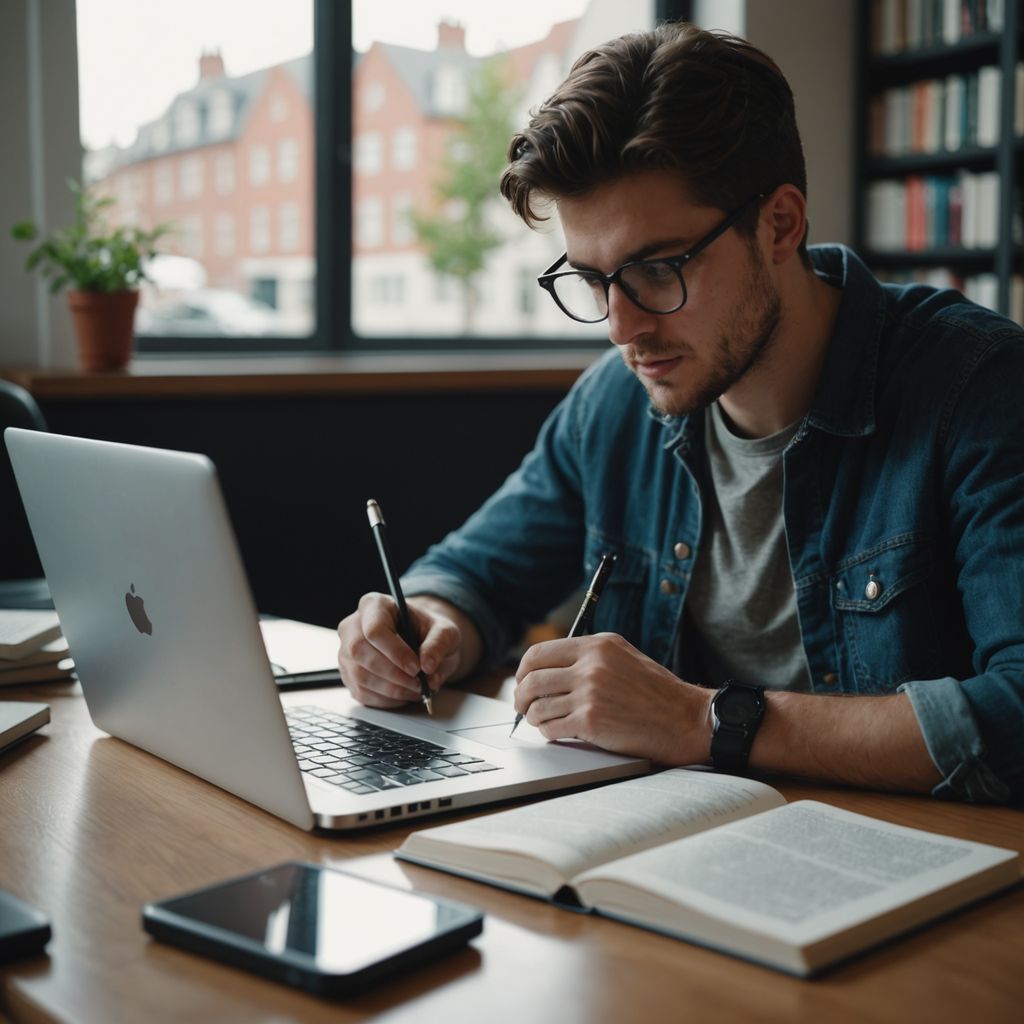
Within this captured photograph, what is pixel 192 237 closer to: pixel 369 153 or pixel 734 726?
pixel 369 153

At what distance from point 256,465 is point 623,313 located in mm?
1720

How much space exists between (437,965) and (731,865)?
0.20 metres

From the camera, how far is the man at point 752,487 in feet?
3.70

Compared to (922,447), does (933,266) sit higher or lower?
higher

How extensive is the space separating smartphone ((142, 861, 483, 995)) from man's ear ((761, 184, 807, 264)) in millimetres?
892

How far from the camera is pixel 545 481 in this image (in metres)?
1.77

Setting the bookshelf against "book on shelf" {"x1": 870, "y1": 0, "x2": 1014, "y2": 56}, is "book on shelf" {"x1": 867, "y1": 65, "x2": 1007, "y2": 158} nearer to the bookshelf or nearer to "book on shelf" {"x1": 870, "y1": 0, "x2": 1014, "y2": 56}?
the bookshelf

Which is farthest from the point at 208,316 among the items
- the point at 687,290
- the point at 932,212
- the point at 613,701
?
the point at 613,701

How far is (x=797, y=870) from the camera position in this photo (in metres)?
0.84

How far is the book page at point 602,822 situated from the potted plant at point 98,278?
2075 mm

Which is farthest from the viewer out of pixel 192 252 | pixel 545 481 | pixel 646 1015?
pixel 192 252

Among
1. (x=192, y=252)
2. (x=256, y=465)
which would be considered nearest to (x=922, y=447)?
(x=256, y=465)

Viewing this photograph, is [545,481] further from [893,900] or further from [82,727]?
[893,900]

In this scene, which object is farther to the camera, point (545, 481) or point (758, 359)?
point (545, 481)
